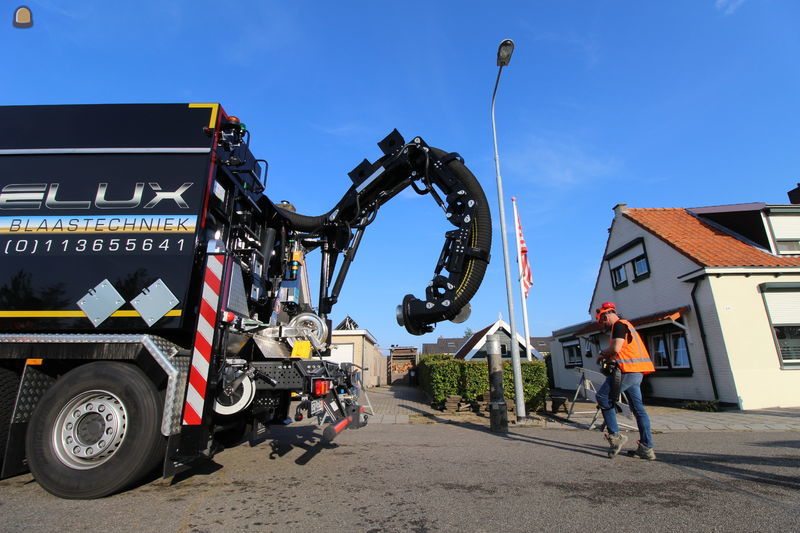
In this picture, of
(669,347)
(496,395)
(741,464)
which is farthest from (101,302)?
(669,347)

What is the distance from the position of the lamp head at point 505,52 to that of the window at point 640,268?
8.55 m

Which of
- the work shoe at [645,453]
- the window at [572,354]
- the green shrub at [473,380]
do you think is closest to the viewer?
the work shoe at [645,453]

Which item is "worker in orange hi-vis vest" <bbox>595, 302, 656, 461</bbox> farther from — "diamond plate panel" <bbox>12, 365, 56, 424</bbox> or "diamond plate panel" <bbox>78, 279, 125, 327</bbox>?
"diamond plate panel" <bbox>12, 365, 56, 424</bbox>

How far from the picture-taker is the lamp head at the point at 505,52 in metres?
9.02

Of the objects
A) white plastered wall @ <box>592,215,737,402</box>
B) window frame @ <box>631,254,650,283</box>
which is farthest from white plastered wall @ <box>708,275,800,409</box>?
window frame @ <box>631,254,650,283</box>

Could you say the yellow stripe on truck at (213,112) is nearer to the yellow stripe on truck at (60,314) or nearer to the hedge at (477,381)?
the yellow stripe on truck at (60,314)

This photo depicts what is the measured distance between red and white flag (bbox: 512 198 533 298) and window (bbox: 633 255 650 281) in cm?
512

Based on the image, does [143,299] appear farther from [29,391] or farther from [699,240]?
[699,240]

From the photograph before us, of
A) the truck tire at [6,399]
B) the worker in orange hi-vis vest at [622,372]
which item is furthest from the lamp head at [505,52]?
the truck tire at [6,399]

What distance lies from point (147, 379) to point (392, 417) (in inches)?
259

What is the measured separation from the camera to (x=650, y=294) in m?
13.0

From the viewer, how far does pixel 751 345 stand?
9930mm

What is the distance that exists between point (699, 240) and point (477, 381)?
28.5 ft

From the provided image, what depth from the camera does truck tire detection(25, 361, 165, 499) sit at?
3.08 meters
